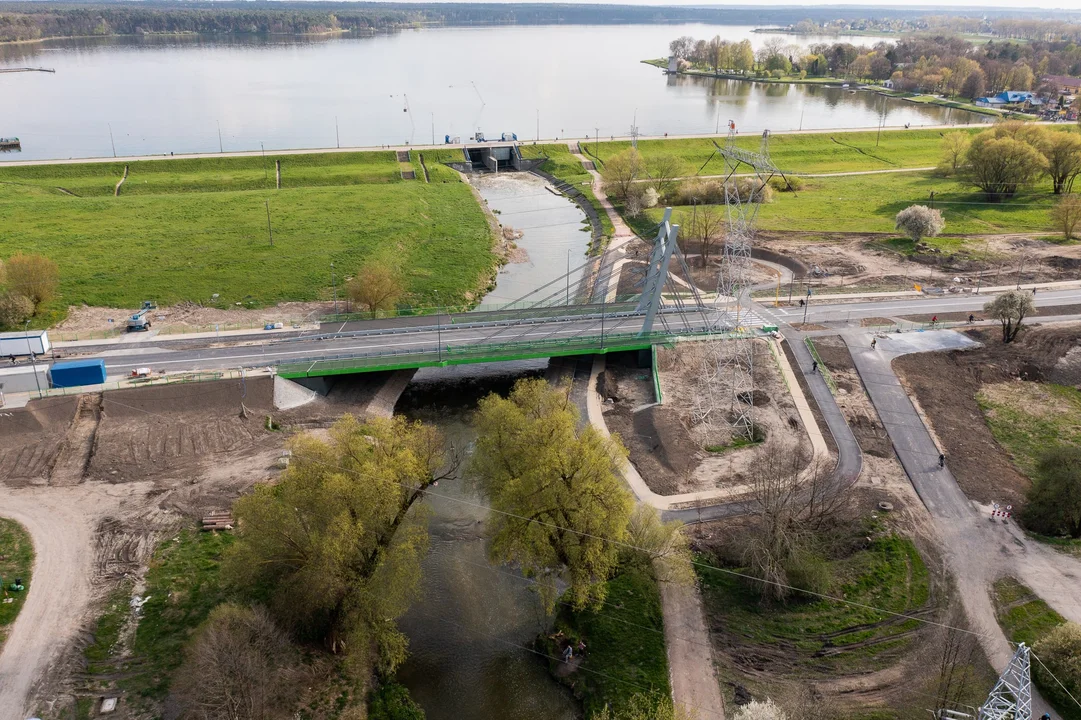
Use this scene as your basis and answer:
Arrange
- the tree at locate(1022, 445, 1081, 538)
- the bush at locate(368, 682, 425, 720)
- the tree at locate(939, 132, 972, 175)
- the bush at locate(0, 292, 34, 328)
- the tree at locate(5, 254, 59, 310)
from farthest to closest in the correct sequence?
the tree at locate(939, 132, 972, 175), the tree at locate(5, 254, 59, 310), the bush at locate(0, 292, 34, 328), the tree at locate(1022, 445, 1081, 538), the bush at locate(368, 682, 425, 720)

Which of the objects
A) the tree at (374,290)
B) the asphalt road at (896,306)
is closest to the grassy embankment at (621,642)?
the tree at (374,290)

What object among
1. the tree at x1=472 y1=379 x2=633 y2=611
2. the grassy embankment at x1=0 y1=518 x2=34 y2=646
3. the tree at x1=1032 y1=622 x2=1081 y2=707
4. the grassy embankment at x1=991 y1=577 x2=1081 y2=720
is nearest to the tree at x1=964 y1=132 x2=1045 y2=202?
the grassy embankment at x1=991 y1=577 x2=1081 y2=720

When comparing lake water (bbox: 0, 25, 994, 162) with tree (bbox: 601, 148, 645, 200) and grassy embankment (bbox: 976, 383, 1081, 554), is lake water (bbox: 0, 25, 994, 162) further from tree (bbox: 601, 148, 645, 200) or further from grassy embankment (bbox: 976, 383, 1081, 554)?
grassy embankment (bbox: 976, 383, 1081, 554)

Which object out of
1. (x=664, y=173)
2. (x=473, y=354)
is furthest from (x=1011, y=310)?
(x=664, y=173)

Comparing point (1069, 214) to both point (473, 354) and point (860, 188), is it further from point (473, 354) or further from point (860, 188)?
point (473, 354)

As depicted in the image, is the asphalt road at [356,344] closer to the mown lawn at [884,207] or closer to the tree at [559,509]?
the tree at [559,509]

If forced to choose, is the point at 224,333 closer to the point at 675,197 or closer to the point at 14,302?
the point at 14,302

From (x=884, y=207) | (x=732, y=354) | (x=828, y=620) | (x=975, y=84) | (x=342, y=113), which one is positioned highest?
(x=975, y=84)
